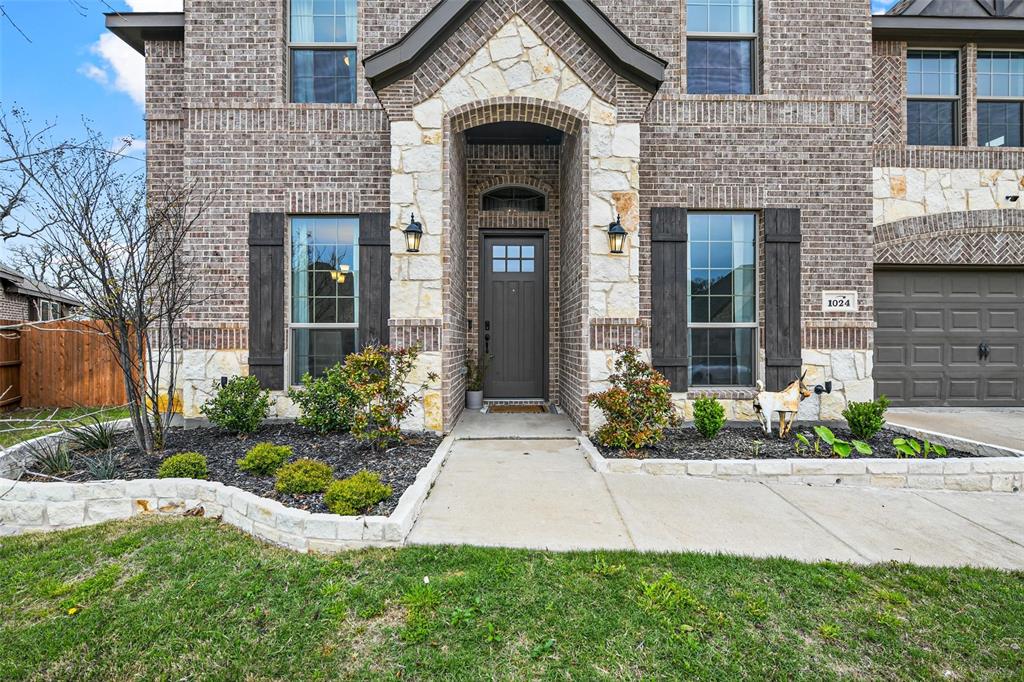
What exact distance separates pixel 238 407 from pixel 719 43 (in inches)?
297

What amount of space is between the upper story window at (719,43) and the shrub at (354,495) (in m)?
6.27

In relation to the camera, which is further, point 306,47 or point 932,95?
point 932,95

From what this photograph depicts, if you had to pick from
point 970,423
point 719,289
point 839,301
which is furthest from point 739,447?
point 970,423

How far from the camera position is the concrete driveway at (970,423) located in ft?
16.9

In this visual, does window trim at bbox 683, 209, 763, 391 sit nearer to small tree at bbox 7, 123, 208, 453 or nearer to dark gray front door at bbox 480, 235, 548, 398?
dark gray front door at bbox 480, 235, 548, 398

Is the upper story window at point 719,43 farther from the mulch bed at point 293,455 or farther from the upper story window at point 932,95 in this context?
the mulch bed at point 293,455

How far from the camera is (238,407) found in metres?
5.02

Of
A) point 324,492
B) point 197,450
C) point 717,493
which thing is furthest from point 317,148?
point 717,493

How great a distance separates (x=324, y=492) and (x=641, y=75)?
524 centimetres

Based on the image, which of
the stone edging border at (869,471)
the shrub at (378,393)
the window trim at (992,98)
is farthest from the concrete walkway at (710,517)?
the window trim at (992,98)

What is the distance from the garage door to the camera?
6941 mm

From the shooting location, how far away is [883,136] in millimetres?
6645

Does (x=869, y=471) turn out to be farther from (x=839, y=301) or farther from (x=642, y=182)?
(x=642, y=182)

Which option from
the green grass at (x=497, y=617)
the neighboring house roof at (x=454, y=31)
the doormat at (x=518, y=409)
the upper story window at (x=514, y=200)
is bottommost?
the green grass at (x=497, y=617)
